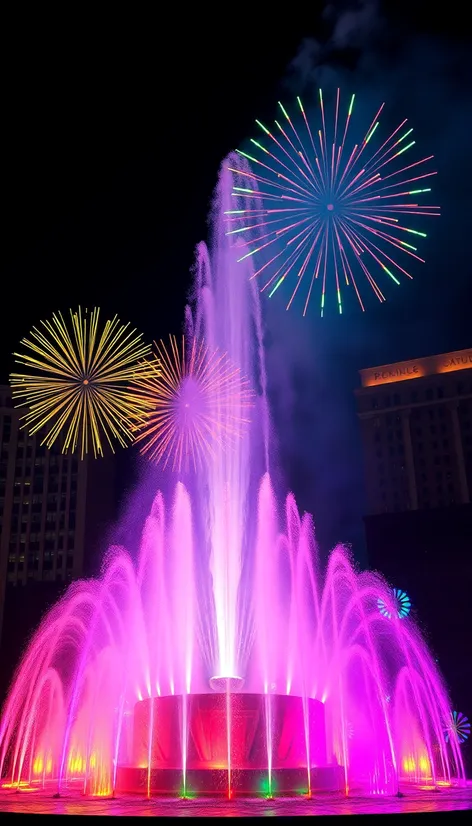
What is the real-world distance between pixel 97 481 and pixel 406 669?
2449 inches

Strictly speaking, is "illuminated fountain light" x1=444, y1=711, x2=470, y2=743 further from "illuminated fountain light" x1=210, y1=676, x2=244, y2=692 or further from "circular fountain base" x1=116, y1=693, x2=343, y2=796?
"circular fountain base" x1=116, y1=693, x2=343, y2=796

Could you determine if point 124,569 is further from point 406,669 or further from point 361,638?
point 361,638

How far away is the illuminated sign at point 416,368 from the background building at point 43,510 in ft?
140

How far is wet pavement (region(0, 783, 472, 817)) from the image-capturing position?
1397cm

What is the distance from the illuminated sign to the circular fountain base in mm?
89188

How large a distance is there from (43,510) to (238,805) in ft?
298

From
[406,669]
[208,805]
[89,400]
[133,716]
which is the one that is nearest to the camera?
[208,805]

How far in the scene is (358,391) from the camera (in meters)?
110

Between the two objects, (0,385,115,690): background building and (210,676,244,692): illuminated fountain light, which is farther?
(0,385,115,690): background building

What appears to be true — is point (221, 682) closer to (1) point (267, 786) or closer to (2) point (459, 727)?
(1) point (267, 786)

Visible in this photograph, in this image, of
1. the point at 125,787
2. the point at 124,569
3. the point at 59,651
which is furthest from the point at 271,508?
the point at 59,651

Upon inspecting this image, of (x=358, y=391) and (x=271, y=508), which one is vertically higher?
(x=358, y=391)

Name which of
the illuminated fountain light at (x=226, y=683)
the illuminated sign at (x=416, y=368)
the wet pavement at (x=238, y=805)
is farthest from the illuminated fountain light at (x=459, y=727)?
the illuminated sign at (x=416, y=368)

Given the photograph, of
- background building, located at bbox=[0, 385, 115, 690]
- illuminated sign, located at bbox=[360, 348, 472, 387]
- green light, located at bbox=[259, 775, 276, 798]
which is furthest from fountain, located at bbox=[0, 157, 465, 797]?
illuminated sign, located at bbox=[360, 348, 472, 387]
